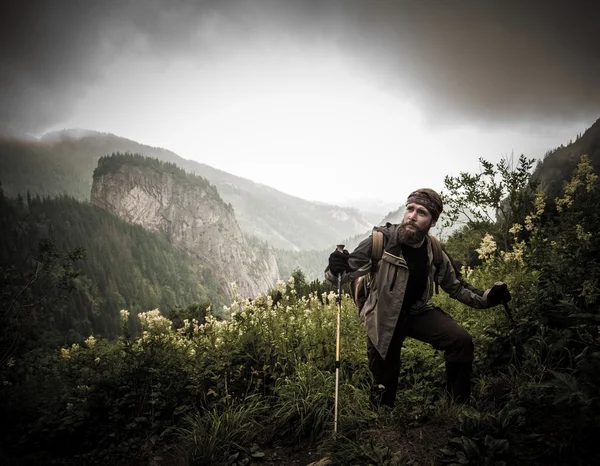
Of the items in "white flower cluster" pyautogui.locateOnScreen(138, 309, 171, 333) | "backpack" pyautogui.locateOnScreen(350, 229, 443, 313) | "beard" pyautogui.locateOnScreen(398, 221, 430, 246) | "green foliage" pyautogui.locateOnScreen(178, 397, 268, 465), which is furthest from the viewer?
"white flower cluster" pyautogui.locateOnScreen(138, 309, 171, 333)

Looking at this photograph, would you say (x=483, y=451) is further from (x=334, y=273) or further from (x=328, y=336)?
(x=328, y=336)

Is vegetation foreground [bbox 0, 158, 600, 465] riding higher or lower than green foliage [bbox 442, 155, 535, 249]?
lower

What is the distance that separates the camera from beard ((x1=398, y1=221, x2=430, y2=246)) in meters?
3.37

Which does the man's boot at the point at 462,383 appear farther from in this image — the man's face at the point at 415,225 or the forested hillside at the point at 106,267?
the forested hillside at the point at 106,267

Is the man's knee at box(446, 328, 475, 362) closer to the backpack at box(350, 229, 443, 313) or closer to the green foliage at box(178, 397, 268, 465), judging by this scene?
the backpack at box(350, 229, 443, 313)

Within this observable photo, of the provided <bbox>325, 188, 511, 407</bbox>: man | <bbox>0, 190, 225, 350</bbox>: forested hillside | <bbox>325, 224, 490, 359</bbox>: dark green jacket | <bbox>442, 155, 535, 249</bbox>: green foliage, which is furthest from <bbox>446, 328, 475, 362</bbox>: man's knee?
<bbox>0, 190, 225, 350</bbox>: forested hillside

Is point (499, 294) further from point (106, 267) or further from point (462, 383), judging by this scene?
point (106, 267)

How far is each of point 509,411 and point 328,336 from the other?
268cm

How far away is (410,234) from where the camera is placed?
336 cm

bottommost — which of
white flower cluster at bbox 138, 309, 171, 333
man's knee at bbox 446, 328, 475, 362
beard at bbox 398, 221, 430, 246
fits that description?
white flower cluster at bbox 138, 309, 171, 333

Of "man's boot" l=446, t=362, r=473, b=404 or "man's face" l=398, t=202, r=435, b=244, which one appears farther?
"man's face" l=398, t=202, r=435, b=244

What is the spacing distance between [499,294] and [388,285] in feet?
3.97

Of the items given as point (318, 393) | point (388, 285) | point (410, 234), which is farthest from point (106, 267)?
point (410, 234)

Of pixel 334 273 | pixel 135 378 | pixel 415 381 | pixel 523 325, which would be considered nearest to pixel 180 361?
pixel 135 378
